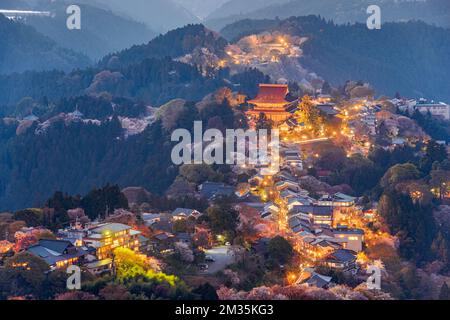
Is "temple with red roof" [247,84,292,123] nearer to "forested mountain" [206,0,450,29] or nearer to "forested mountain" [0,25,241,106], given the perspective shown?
"forested mountain" [0,25,241,106]

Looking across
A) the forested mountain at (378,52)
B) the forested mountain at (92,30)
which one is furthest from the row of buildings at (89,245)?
the forested mountain at (92,30)

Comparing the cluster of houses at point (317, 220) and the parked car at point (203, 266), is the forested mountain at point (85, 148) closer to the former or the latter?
the cluster of houses at point (317, 220)

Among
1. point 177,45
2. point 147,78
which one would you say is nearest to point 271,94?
point 147,78

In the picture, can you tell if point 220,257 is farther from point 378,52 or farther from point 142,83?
point 378,52

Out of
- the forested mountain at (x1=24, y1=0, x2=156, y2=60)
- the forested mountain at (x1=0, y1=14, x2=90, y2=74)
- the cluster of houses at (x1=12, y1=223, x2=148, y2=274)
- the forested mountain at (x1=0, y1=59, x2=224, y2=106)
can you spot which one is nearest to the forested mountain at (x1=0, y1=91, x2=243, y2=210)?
the forested mountain at (x1=0, y1=59, x2=224, y2=106)

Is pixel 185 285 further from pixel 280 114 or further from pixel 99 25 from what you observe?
pixel 99 25
